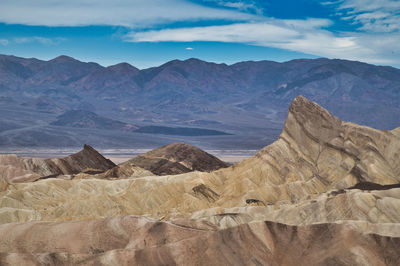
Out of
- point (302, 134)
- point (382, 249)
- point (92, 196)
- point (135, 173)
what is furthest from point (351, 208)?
point (135, 173)

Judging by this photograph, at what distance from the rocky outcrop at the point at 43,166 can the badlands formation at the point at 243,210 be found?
6.84ft

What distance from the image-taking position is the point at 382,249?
33.5m

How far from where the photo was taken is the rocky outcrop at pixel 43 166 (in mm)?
94931

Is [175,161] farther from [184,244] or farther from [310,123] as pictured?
[184,244]

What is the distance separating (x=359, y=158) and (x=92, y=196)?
42928mm

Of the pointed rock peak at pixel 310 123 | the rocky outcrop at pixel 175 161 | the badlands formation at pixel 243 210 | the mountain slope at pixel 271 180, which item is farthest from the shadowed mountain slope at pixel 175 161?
the pointed rock peak at pixel 310 123

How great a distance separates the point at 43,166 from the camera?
103875 millimetres

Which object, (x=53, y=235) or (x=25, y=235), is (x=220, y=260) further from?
(x=25, y=235)

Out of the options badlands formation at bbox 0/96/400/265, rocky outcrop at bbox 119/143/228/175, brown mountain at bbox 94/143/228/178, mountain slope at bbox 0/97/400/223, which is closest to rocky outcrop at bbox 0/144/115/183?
badlands formation at bbox 0/96/400/265

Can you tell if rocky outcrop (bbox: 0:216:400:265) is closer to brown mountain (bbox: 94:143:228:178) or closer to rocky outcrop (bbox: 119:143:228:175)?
brown mountain (bbox: 94:143:228:178)

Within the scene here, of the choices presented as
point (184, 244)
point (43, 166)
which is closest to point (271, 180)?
point (184, 244)

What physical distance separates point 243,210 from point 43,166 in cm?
6231

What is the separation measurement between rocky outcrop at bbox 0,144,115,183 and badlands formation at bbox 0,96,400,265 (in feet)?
6.84

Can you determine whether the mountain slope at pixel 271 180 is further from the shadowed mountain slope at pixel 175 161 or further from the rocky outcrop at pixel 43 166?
the shadowed mountain slope at pixel 175 161
